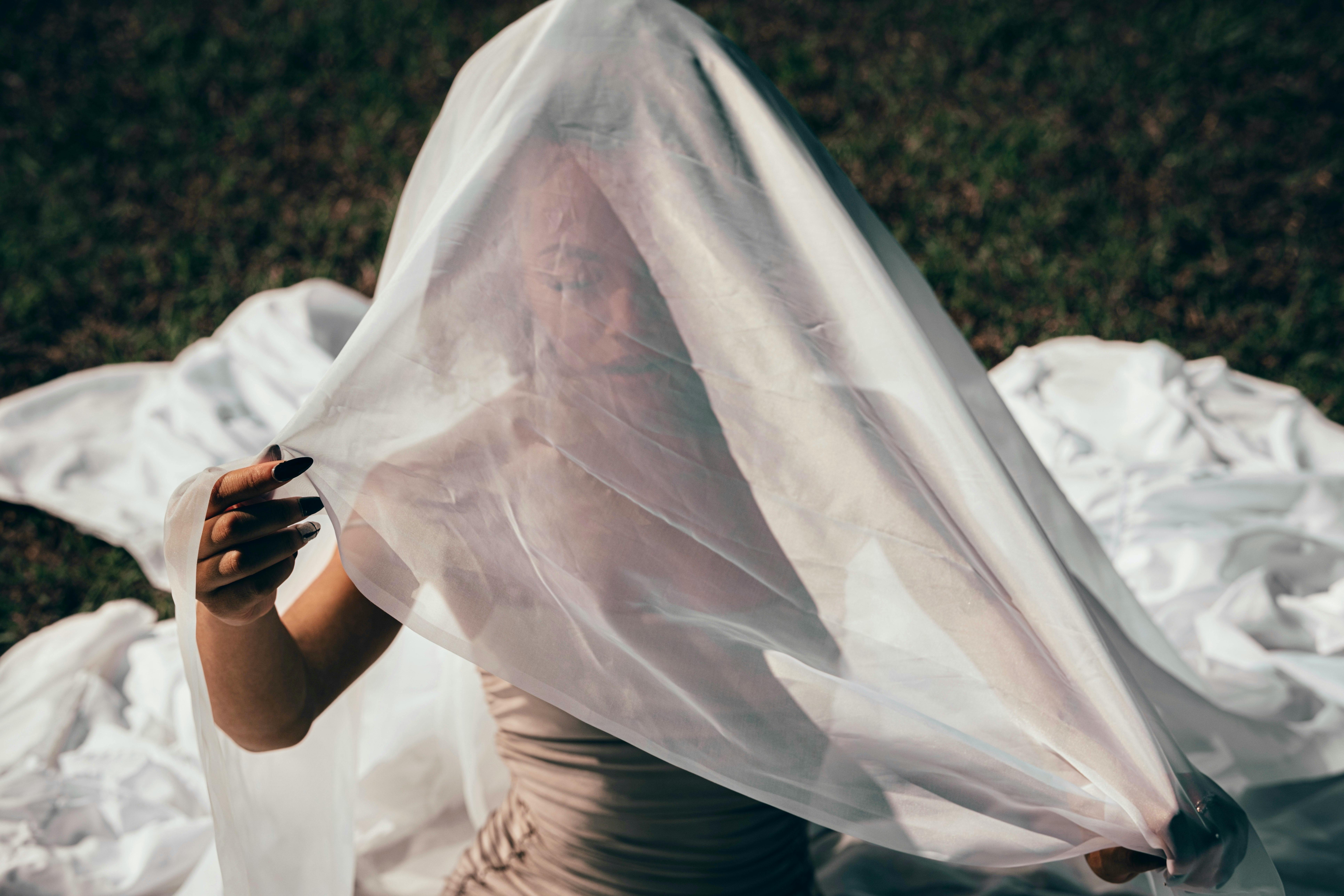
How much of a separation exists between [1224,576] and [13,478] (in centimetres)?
307

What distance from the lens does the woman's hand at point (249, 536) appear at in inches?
38.4

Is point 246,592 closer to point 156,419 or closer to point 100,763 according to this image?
point 100,763

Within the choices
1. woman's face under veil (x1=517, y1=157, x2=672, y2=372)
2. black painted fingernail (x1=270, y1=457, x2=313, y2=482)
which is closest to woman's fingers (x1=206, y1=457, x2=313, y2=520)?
black painted fingernail (x1=270, y1=457, x2=313, y2=482)

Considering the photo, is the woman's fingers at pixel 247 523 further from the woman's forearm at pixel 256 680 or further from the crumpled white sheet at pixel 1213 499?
the crumpled white sheet at pixel 1213 499

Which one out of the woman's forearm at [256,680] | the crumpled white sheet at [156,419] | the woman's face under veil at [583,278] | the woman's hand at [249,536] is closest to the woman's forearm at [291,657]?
the woman's forearm at [256,680]

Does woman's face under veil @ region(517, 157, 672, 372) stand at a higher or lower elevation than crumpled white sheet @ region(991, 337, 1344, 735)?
higher

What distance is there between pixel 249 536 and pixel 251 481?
0.18 feet

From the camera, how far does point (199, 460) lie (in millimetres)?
2654

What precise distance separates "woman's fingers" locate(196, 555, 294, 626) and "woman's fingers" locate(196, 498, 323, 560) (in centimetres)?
4

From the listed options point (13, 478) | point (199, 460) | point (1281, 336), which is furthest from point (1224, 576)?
point (13, 478)

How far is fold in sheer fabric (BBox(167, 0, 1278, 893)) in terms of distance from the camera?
1.09 m

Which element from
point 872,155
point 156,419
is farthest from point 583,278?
point 872,155

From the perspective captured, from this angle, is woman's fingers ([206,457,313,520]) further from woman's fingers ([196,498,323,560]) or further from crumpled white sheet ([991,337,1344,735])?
crumpled white sheet ([991,337,1344,735])

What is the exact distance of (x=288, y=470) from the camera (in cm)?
97
